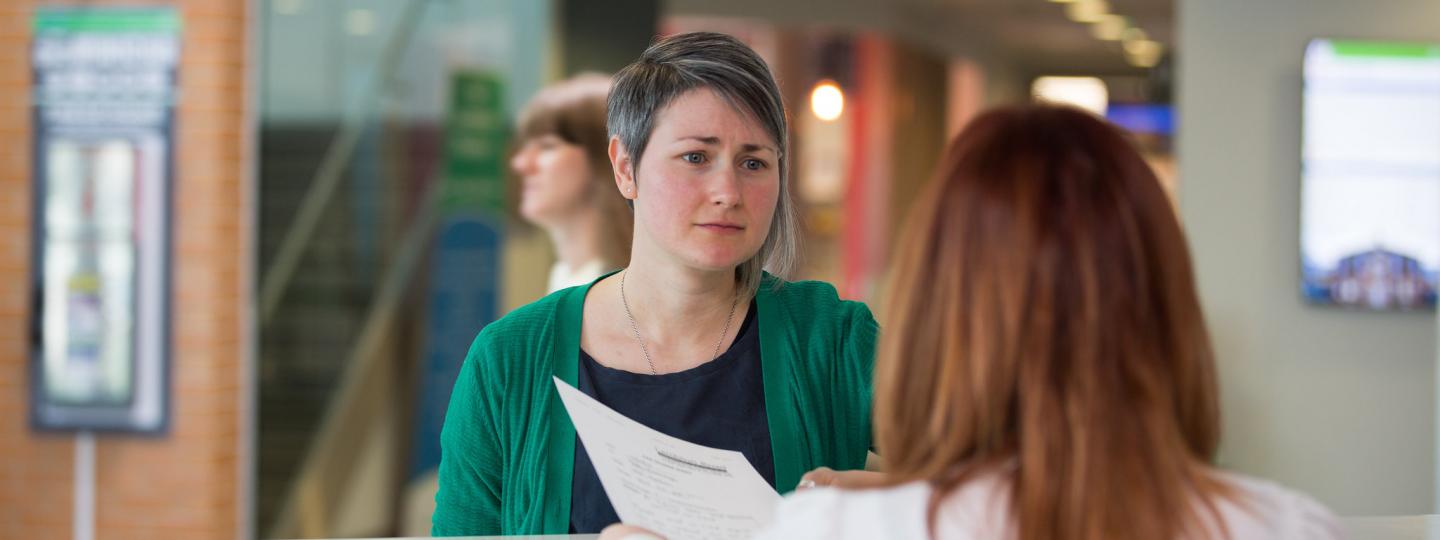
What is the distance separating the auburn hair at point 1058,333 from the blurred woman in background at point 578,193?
2.23m

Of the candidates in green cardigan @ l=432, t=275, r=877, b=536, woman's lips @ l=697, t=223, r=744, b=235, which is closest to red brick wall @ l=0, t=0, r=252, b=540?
green cardigan @ l=432, t=275, r=877, b=536

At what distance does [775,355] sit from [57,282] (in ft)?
13.0

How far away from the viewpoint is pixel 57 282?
4.90m

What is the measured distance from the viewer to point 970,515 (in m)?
1.00

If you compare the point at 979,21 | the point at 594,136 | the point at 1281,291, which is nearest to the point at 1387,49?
the point at 1281,291

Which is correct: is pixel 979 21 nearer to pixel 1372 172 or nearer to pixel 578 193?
pixel 1372 172

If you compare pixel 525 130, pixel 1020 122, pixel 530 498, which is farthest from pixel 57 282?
pixel 1020 122

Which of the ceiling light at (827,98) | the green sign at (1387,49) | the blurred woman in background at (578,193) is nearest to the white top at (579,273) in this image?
the blurred woman in background at (578,193)

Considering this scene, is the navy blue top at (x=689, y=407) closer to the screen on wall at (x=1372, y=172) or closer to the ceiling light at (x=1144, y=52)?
the screen on wall at (x=1372, y=172)

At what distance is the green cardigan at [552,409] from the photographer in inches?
67.7

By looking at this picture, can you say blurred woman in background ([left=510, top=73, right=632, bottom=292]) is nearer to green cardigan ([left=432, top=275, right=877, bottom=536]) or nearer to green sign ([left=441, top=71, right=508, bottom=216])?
green cardigan ([left=432, top=275, right=877, bottom=536])

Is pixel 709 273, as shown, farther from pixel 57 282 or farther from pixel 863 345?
pixel 57 282

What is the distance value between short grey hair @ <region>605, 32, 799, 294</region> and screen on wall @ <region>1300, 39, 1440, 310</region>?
3915 mm

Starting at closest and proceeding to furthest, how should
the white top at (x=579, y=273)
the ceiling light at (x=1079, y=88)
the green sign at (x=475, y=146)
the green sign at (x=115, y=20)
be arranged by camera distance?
the white top at (x=579, y=273) < the green sign at (x=115, y=20) < the green sign at (x=475, y=146) < the ceiling light at (x=1079, y=88)
